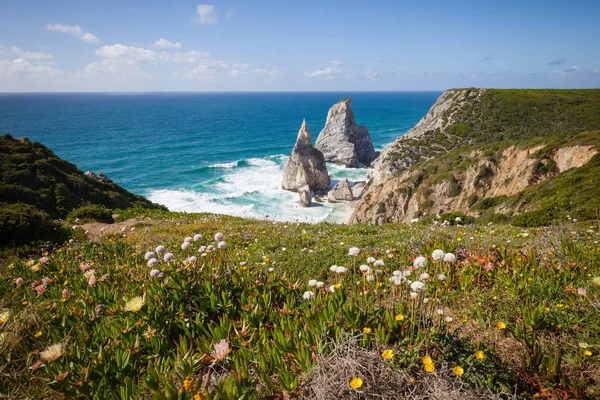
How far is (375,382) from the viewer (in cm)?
233

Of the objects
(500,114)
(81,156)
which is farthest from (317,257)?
(81,156)

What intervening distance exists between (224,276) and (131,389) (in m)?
1.84

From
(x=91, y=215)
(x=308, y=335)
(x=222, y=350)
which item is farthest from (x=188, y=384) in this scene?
(x=91, y=215)

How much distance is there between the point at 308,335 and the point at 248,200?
4930 centimetres

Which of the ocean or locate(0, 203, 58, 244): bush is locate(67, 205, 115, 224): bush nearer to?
locate(0, 203, 58, 244): bush

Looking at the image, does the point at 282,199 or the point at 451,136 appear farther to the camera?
the point at 451,136

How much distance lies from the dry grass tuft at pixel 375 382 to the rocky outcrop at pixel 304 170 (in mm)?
54238

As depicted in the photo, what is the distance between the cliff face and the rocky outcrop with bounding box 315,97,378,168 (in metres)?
17.3

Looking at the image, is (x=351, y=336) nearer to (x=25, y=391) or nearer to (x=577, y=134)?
(x=25, y=391)

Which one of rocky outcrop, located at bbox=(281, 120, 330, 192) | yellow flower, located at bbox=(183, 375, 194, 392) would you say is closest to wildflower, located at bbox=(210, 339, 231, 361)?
yellow flower, located at bbox=(183, 375, 194, 392)

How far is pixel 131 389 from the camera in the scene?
2537mm

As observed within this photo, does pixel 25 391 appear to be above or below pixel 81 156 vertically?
above

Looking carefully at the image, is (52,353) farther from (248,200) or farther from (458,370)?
(248,200)

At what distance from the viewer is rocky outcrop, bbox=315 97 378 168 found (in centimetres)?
7969
